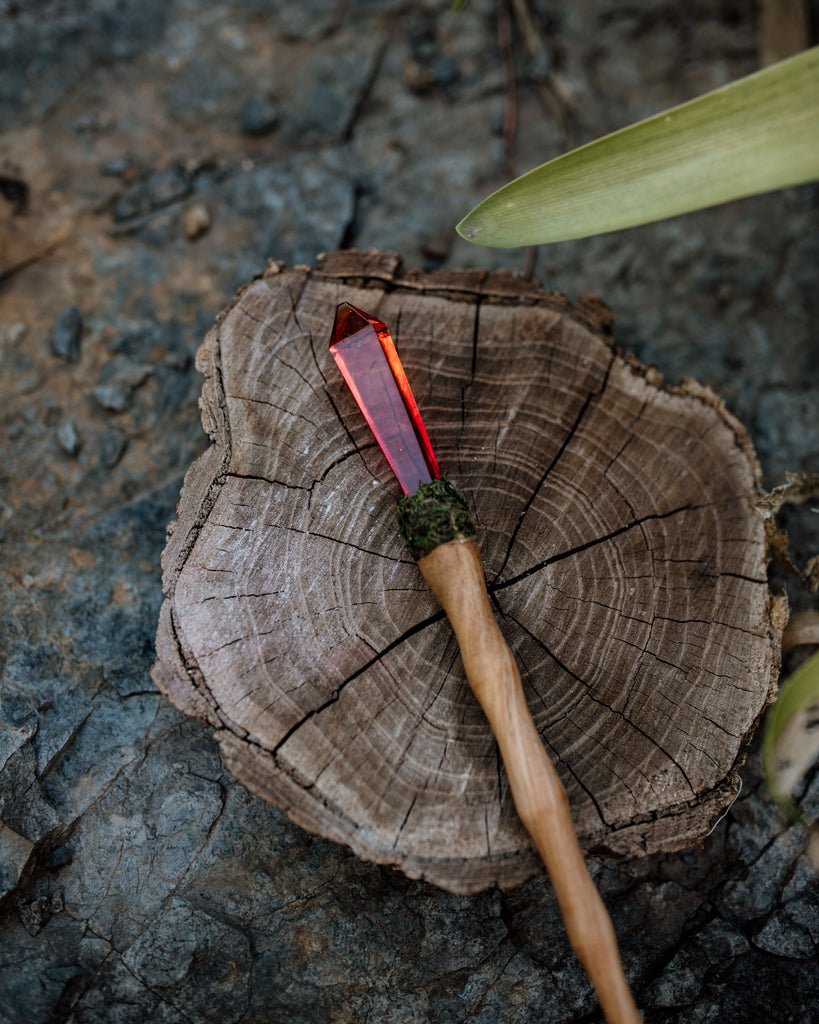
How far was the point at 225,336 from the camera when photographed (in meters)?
1.27

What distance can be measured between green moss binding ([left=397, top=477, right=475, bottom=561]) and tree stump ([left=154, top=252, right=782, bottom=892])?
0.23 feet

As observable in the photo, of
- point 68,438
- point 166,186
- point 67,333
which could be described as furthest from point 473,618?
point 166,186

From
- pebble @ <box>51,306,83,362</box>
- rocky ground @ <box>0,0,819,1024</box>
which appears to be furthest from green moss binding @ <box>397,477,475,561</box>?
pebble @ <box>51,306,83,362</box>

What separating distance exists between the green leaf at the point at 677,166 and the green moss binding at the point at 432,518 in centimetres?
42

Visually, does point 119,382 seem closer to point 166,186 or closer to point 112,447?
point 112,447

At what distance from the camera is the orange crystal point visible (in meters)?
1.20

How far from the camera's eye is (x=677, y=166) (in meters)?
1.07

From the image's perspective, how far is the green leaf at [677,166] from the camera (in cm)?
101

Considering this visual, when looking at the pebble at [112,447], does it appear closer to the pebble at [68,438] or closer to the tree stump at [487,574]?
the pebble at [68,438]

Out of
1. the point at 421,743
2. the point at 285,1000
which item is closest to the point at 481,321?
the point at 421,743

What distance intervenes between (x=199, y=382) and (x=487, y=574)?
994 mm

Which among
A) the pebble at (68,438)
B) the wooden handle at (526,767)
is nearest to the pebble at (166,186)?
the pebble at (68,438)

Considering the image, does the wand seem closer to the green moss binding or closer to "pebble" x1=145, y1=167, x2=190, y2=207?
the green moss binding

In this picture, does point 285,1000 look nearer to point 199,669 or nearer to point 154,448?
point 199,669
